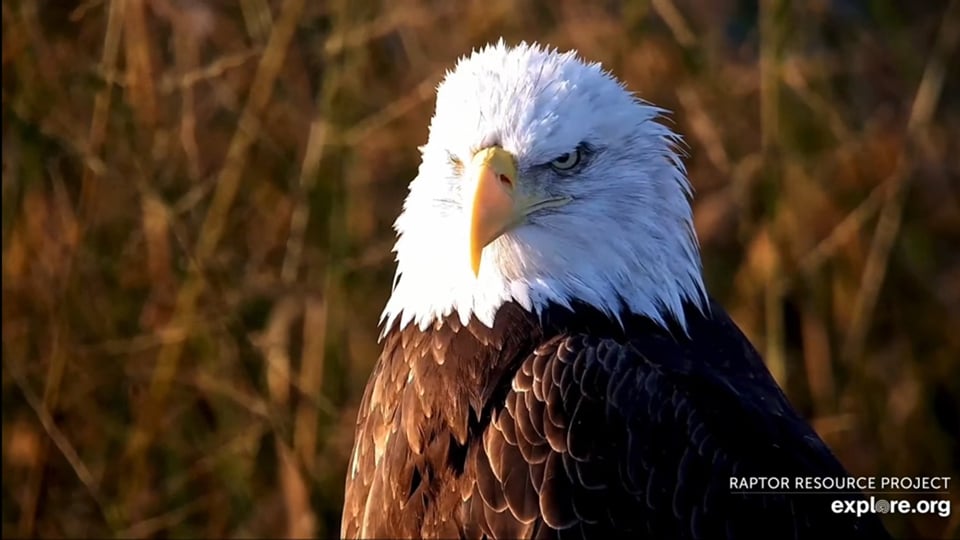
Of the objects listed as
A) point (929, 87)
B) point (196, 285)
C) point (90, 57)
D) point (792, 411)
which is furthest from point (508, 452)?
point (929, 87)

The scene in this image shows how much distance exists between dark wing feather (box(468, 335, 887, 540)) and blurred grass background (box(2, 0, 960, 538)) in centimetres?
162

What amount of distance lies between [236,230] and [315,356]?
536mm

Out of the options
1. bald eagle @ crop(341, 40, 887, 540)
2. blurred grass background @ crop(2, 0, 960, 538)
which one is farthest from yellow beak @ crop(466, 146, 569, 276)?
blurred grass background @ crop(2, 0, 960, 538)

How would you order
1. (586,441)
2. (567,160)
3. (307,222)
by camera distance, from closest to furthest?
(586,441) → (567,160) → (307,222)

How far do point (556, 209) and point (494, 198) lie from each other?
0.82 ft

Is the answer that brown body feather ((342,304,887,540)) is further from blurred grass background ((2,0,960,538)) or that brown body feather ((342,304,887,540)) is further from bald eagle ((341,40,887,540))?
blurred grass background ((2,0,960,538))

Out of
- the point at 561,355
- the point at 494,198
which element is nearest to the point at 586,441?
the point at 561,355

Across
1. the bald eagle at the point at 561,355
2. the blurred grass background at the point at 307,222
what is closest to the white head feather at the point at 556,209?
the bald eagle at the point at 561,355

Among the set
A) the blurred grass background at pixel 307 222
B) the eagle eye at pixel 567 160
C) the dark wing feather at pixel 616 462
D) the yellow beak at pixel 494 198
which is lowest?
the dark wing feather at pixel 616 462

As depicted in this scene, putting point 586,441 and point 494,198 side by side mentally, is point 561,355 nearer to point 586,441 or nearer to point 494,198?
point 586,441

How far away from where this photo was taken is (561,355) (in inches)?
132

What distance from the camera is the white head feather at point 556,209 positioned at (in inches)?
137

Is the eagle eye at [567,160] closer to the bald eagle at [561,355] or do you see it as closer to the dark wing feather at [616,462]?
the bald eagle at [561,355]

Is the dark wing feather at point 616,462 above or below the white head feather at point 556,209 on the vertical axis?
below
